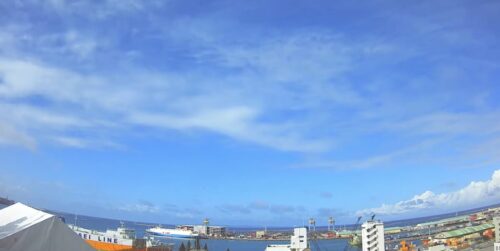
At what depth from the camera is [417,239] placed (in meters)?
87.8

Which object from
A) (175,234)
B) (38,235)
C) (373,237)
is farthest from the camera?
(175,234)

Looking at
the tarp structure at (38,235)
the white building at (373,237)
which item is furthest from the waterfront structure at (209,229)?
the white building at (373,237)

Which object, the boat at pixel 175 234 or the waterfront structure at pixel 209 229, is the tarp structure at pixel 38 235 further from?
the waterfront structure at pixel 209 229

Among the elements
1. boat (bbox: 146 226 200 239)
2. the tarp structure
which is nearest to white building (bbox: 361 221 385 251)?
the tarp structure

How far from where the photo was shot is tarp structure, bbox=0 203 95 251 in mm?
13008

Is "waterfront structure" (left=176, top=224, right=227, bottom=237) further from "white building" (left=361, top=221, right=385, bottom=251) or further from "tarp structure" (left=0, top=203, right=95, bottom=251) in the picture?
"white building" (left=361, top=221, right=385, bottom=251)

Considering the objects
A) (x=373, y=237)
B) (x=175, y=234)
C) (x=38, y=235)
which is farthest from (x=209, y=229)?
(x=373, y=237)

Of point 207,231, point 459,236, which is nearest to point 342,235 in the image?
point 207,231

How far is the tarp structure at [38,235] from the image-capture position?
42.7 ft

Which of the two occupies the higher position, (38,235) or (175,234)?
(38,235)

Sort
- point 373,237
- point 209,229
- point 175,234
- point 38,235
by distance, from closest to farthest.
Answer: point 373,237 → point 38,235 → point 175,234 → point 209,229

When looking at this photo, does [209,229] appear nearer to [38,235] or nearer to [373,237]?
[38,235]

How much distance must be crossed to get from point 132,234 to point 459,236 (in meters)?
44.0

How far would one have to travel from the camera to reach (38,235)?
531 inches
